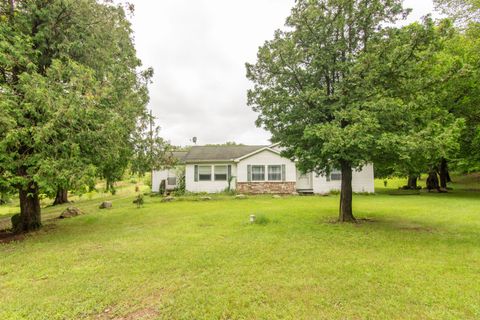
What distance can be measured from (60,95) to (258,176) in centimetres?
1597

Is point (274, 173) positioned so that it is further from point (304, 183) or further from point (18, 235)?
point (18, 235)

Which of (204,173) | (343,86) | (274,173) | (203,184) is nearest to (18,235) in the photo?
(343,86)

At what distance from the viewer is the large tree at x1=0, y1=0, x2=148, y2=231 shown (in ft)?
23.4

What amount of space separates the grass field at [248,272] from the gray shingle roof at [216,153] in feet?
44.1

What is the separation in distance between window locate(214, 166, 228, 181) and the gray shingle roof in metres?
0.81

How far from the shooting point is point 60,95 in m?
7.62

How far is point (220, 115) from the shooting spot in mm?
42219

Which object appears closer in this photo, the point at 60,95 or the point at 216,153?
the point at 60,95

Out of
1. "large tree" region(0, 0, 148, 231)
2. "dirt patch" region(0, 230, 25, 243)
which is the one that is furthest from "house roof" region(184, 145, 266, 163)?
"dirt patch" region(0, 230, 25, 243)

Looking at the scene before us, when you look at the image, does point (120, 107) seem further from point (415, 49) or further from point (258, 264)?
point (415, 49)

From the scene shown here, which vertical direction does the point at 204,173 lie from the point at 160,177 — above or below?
above

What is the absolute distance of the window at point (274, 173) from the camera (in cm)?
2136

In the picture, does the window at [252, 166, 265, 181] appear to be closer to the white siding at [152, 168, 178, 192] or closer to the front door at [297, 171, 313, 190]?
the front door at [297, 171, 313, 190]

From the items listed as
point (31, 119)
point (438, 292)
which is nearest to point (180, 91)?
point (31, 119)
